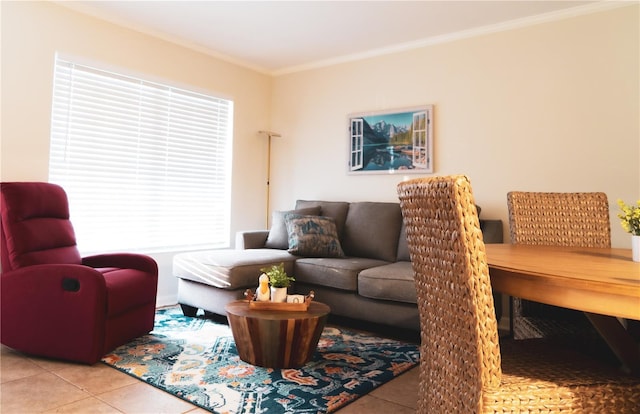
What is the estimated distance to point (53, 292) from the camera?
249 centimetres

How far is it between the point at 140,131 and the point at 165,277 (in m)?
1.37

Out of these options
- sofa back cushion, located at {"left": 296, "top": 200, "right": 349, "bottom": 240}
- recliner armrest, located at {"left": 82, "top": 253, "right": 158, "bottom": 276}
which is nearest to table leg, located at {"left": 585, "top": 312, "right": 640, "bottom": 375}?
recliner armrest, located at {"left": 82, "top": 253, "right": 158, "bottom": 276}

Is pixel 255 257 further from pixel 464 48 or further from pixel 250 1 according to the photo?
pixel 464 48

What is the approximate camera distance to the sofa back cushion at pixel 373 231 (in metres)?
3.86

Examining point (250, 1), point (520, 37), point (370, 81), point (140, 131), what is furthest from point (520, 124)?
point (140, 131)

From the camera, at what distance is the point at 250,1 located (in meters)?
3.36

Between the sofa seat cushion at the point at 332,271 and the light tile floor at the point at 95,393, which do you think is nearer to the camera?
the light tile floor at the point at 95,393

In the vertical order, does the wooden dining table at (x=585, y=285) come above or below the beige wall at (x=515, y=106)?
below

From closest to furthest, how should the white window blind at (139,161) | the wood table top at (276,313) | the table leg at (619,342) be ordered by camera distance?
the table leg at (619,342) → the wood table top at (276,313) → the white window blind at (139,161)

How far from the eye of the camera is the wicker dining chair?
3.65 ft

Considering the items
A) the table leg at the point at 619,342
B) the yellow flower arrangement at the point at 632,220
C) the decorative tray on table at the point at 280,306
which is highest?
the yellow flower arrangement at the point at 632,220

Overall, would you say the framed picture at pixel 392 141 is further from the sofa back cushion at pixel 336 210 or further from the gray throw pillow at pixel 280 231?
the gray throw pillow at pixel 280 231

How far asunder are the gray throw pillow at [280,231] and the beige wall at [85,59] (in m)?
0.75

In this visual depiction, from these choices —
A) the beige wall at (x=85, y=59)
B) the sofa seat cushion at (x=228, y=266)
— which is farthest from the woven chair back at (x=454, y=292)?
the beige wall at (x=85, y=59)
